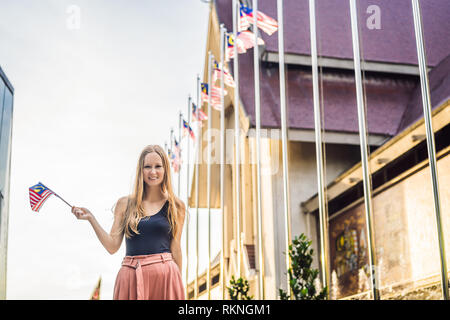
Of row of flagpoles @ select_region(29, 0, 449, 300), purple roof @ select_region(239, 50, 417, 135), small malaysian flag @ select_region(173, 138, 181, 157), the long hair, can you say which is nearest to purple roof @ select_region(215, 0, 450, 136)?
purple roof @ select_region(239, 50, 417, 135)

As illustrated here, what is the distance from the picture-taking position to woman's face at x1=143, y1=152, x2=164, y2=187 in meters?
3.59

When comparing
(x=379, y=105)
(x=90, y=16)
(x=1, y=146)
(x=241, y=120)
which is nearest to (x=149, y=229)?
(x=90, y=16)

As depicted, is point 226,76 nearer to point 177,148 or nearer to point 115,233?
point 177,148

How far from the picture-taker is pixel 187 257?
513 inches

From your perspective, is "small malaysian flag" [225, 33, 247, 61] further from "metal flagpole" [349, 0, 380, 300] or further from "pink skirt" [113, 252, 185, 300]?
"pink skirt" [113, 252, 185, 300]

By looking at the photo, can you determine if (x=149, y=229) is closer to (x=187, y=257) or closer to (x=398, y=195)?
(x=398, y=195)

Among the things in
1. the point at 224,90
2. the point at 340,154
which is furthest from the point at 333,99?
the point at 224,90

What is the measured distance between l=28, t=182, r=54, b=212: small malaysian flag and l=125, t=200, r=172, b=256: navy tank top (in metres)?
0.71

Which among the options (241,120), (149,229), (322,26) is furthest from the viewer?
(241,120)

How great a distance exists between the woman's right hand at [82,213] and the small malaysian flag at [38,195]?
0.47m

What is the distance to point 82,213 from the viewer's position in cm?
345

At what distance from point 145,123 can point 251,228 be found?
8491 mm

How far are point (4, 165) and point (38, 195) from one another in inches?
68.7
